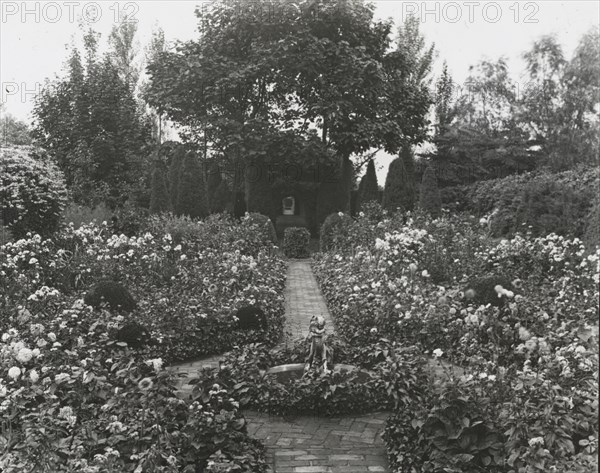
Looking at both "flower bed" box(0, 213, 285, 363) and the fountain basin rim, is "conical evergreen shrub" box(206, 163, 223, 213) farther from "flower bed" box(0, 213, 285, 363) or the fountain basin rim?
the fountain basin rim

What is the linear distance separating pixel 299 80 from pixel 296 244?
7.45m

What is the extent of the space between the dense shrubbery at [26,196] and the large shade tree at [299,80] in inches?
353

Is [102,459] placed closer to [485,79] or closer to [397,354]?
[397,354]

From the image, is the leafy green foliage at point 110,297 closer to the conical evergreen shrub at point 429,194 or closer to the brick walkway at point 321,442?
the brick walkway at point 321,442

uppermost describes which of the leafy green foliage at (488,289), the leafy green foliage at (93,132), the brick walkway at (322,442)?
the leafy green foliage at (93,132)

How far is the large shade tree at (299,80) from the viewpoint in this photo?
21.7 metres

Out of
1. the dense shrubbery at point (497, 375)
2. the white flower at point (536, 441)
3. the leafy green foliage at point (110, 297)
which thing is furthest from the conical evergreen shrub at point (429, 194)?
the white flower at point (536, 441)

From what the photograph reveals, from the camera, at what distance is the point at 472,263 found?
34.3 ft

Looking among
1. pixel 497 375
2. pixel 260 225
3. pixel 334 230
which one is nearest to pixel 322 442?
pixel 497 375

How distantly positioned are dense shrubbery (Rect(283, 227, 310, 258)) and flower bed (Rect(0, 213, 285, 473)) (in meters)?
6.14

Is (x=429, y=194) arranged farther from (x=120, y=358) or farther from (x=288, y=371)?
(x=120, y=358)

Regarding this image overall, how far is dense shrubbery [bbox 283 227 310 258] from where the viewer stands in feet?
61.6

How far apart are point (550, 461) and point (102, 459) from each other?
7.96 feet

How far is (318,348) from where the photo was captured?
5840mm
